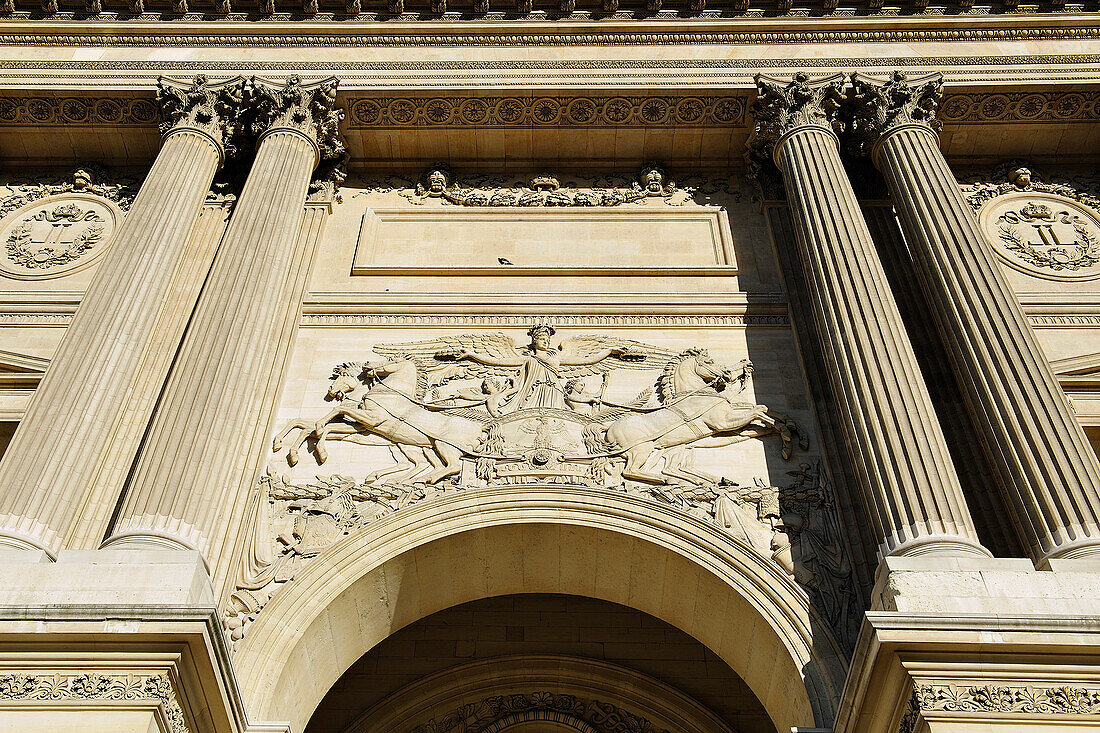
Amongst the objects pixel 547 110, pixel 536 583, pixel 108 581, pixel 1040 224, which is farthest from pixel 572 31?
pixel 108 581

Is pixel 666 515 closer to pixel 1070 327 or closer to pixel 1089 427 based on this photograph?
pixel 1089 427

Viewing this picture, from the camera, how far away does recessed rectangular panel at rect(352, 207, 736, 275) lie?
11977 millimetres

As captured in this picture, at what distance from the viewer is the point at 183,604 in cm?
688

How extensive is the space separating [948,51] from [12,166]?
41.3ft

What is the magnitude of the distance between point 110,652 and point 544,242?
7372 millimetres

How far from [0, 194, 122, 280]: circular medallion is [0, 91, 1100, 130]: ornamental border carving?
Answer: 112cm

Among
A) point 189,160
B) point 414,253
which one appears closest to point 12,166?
point 189,160

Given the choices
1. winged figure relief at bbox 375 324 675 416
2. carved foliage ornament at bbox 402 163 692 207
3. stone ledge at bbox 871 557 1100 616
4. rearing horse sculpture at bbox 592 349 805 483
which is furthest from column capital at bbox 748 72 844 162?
stone ledge at bbox 871 557 1100 616

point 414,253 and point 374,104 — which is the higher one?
point 374,104

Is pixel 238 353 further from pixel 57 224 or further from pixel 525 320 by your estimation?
pixel 57 224

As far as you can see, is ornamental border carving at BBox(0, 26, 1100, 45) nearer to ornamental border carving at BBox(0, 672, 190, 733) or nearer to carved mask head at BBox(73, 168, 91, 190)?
carved mask head at BBox(73, 168, 91, 190)

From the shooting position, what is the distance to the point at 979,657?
21.6ft

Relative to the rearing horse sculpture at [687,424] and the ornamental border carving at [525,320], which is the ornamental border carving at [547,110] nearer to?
the ornamental border carving at [525,320]

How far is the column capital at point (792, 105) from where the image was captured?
12148mm
